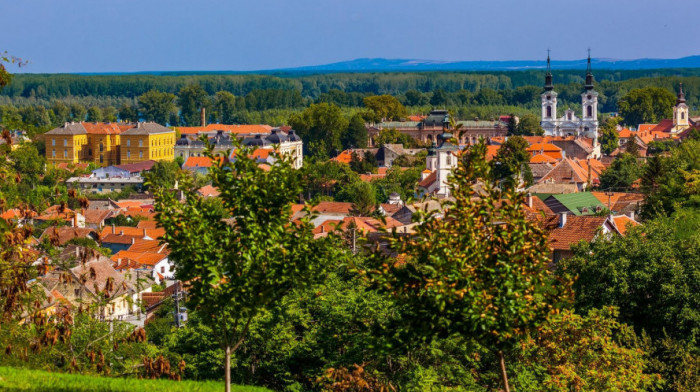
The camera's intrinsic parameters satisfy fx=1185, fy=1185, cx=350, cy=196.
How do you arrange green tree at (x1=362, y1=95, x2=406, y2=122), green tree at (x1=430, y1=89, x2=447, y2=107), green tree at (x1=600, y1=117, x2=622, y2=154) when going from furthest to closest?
green tree at (x1=430, y1=89, x2=447, y2=107)
green tree at (x1=362, y1=95, x2=406, y2=122)
green tree at (x1=600, y1=117, x2=622, y2=154)

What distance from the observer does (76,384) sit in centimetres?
1092

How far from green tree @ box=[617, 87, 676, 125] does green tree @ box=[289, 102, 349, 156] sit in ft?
121

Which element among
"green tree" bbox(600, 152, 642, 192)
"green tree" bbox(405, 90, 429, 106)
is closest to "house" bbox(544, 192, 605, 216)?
"green tree" bbox(600, 152, 642, 192)

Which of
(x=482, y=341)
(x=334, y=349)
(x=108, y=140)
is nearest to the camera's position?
(x=482, y=341)

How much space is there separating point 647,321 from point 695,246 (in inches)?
70.1

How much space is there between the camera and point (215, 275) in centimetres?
962

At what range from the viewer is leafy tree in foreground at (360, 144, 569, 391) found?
8.68 metres

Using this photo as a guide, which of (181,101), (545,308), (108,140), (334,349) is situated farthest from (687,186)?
(181,101)

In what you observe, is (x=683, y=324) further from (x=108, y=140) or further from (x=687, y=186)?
(x=108, y=140)

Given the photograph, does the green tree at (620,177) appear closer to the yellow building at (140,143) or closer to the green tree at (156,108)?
the yellow building at (140,143)

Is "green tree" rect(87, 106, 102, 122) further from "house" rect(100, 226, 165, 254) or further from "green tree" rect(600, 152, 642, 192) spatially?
"house" rect(100, 226, 165, 254)

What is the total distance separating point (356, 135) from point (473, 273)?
82893mm

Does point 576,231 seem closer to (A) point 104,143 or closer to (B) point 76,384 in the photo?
(B) point 76,384

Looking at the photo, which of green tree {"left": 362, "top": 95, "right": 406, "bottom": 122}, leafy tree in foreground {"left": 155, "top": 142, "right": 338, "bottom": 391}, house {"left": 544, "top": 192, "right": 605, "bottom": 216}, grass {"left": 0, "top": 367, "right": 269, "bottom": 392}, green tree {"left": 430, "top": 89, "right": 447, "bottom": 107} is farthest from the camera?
green tree {"left": 430, "top": 89, "right": 447, "bottom": 107}
